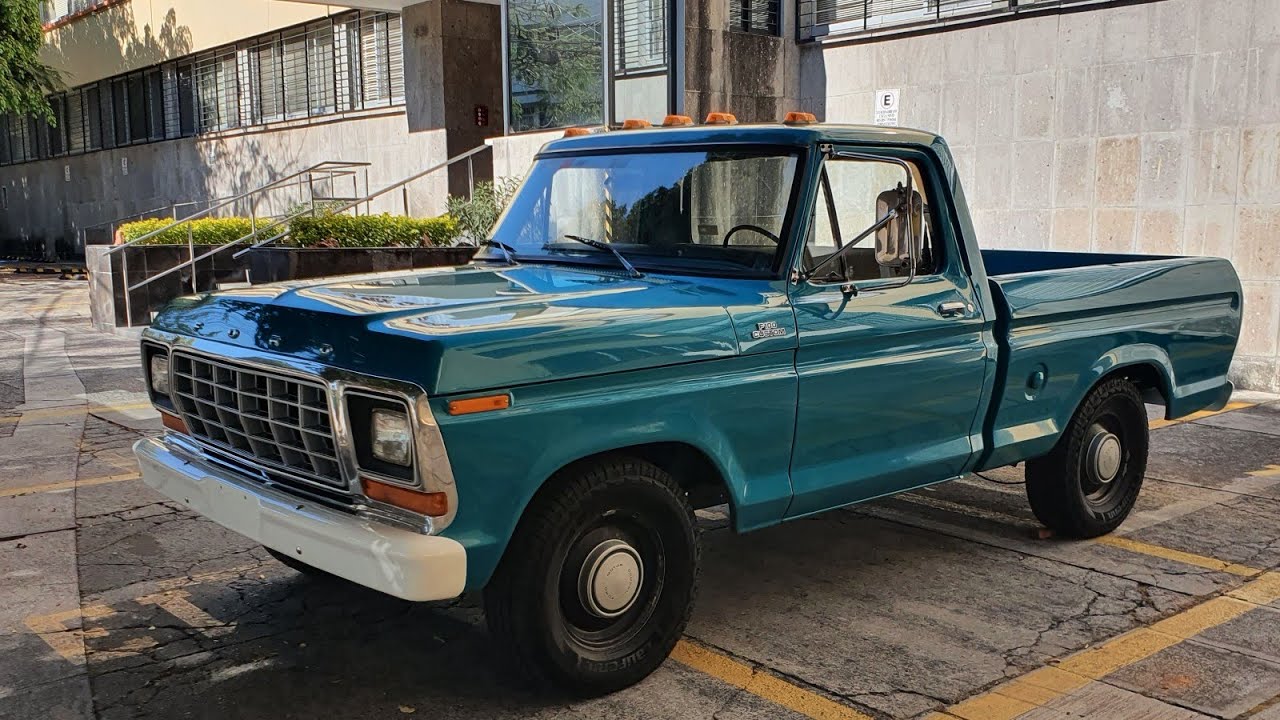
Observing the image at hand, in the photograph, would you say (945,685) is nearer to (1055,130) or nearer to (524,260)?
(524,260)

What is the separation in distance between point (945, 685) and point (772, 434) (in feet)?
3.56

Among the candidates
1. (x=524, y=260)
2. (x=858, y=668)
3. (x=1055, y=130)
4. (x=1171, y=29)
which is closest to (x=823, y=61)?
(x=1055, y=130)

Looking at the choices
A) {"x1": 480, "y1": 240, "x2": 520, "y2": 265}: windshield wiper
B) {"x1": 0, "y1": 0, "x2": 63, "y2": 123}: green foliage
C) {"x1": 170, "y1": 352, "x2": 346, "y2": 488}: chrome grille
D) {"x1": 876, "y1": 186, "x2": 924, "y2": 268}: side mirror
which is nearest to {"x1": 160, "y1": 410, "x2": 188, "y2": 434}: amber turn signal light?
{"x1": 170, "y1": 352, "x2": 346, "y2": 488}: chrome grille

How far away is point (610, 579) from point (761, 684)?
70 centimetres

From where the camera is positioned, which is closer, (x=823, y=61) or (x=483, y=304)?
(x=483, y=304)

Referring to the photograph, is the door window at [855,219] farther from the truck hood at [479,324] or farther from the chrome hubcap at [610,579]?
the chrome hubcap at [610,579]

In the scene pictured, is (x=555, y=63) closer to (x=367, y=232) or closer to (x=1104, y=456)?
(x=367, y=232)

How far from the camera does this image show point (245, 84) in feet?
81.5

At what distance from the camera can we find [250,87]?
24672 mm

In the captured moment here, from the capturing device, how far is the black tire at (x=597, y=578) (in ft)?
12.4

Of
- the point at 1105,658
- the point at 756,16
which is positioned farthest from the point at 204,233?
the point at 1105,658

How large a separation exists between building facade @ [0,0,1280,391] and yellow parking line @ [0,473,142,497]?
8.55 m

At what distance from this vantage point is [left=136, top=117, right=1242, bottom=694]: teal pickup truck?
3.59 metres

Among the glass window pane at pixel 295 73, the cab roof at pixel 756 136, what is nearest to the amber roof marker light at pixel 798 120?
the cab roof at pixel 756 136
